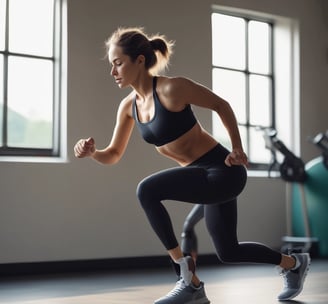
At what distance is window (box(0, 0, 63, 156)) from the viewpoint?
183 inches

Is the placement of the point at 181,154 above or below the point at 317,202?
above

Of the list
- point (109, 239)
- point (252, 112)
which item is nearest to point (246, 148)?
point (252, 112)

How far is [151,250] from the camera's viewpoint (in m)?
5.12

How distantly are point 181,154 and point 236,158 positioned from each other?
0.91 feet

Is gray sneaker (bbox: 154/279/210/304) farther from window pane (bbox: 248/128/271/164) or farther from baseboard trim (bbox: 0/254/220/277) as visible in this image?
window pane (bbox: 248/128/271/164)

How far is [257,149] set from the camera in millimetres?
6191

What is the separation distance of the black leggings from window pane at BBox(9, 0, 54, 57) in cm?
237

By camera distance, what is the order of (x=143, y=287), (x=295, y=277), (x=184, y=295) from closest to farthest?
(x=184, y=295), (x=295, y=277), (x=143, y=287)

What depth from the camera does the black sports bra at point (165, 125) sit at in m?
2.68

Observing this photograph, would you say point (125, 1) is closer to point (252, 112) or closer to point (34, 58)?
point (34, 58)

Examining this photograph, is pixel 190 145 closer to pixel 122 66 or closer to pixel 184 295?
pixel 122 66

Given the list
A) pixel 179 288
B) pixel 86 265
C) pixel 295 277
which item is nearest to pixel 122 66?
pixel 179 288

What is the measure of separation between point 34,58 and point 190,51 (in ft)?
4.27

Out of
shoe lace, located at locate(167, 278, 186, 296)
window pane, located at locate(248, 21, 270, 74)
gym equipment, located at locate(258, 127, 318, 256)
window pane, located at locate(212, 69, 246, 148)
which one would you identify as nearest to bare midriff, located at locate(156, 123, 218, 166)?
shoe lace, located at locate(167, 278, 186, 296)
